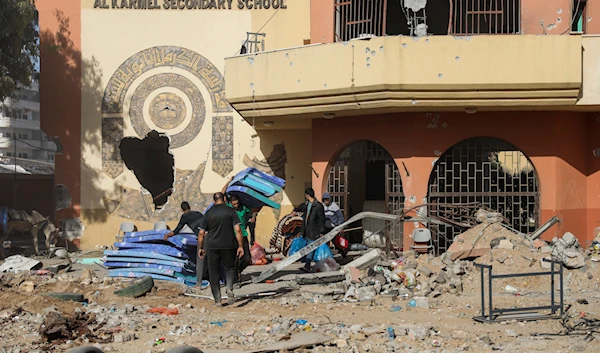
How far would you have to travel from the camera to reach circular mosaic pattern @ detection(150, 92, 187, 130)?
23562 millimetres

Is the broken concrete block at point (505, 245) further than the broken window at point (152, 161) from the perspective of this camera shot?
No

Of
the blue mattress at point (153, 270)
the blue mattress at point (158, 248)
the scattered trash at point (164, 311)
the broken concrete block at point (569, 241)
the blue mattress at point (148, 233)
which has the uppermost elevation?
the blue mattress at point (148, 233)

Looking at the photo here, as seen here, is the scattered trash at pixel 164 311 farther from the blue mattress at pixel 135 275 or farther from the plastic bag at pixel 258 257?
the plastic bag at pixel 258 257

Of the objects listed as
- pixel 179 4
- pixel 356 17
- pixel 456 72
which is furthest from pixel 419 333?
pixel 179 4

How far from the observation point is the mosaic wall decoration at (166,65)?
77.0 feet

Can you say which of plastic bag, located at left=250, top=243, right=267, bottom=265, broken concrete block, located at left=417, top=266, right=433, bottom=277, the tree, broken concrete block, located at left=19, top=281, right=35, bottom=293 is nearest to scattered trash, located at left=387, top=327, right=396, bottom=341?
broken concrete block, located at left=417, top=266, right=433, bottom=277

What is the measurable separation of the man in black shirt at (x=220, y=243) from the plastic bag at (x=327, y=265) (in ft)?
11.3

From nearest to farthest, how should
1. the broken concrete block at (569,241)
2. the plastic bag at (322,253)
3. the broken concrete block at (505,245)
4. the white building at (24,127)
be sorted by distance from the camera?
the broken concrete block at (505,245) < the broken concrete block at (569,241) < the plastic bag at (322,253) < the white building at (24,127)

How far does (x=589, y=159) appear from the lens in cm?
1936

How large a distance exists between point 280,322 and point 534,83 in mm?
9242

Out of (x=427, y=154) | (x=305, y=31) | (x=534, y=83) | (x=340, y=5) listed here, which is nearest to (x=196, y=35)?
(x=305, y=31)

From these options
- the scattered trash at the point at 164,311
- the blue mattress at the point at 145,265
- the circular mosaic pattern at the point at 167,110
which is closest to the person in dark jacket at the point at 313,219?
the blue mattress at the point at 145,265

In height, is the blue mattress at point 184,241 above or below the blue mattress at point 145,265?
above

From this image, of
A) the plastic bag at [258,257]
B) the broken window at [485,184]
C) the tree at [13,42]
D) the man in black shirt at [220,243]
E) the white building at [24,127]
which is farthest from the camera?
the white building at [24,127]
